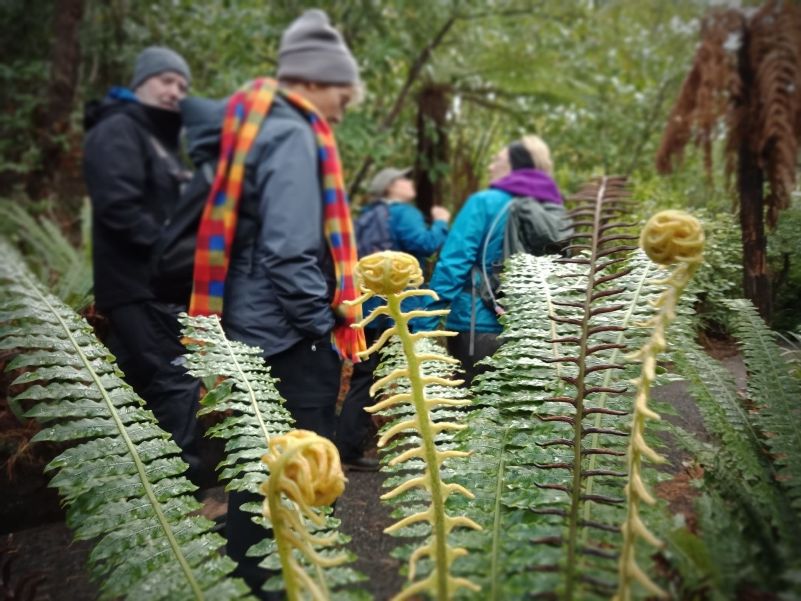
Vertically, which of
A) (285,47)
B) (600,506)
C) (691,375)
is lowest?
(600,506)

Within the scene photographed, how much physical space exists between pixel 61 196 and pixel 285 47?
16.0ft

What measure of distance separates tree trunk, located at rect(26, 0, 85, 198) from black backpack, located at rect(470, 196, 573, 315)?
596cm

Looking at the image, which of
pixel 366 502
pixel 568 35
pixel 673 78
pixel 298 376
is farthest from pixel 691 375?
pixel 568 35

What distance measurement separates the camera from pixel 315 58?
2.20 meters

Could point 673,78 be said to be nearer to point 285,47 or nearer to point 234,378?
point 285,47

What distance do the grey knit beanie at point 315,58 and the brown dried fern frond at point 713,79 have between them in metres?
1.36

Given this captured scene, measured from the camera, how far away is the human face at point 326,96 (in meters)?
2.22

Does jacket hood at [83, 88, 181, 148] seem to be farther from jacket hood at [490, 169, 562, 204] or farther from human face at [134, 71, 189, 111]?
jacket hood at [490, 169, 562, 204]

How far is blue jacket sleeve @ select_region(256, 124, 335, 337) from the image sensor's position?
5.71ft

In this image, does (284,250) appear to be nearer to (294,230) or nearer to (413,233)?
(294,230)

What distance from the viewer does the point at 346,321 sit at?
67.3 inches

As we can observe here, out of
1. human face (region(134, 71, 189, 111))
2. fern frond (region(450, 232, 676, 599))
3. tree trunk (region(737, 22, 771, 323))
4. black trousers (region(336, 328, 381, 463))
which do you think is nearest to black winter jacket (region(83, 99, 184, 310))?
human face (region(134, 71, 189, 111))

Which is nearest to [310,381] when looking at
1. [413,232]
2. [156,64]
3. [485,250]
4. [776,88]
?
[485,250]

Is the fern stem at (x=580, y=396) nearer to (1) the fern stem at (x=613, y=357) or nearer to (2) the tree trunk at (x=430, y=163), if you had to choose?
(1) the fern stem at (x=613, y=357)
